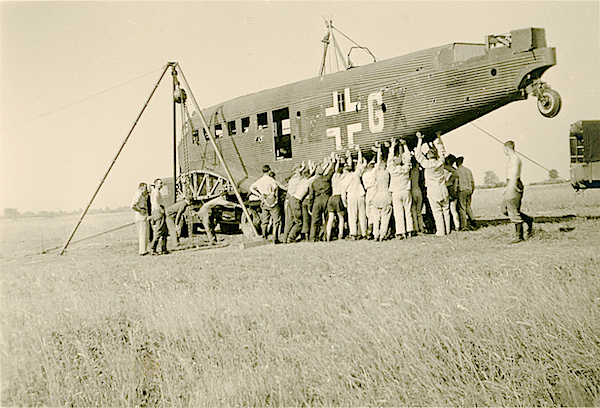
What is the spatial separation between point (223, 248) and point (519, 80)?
9.25 meters

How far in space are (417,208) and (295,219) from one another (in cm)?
364

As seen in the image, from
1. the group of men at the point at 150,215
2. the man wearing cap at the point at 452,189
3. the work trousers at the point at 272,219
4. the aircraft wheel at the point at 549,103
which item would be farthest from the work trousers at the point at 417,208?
the group of men at the point at 150,215

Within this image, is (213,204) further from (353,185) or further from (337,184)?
(353,185)

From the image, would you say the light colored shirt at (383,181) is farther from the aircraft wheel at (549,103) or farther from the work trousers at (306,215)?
the aircraft wheel at (549,103)

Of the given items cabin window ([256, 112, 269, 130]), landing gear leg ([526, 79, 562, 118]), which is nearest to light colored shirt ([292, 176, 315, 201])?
cabin window ([256, 112, 269, 130])

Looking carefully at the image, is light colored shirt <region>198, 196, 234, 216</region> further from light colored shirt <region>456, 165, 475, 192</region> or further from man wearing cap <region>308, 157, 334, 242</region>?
light colored shirt <region>456, 165, 475, 192</region>

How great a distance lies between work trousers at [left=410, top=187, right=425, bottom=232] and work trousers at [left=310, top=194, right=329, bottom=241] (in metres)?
2.56

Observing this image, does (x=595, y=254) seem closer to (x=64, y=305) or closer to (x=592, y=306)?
(x=592, y=306)

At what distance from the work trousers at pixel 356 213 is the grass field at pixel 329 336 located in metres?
4.06

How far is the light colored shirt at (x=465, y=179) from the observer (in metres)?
12.9

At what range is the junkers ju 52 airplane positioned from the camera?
10539 millimetres

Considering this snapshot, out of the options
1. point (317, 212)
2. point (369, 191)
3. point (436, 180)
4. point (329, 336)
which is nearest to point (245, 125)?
point (317, 212)

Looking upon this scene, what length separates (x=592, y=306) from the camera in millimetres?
5289

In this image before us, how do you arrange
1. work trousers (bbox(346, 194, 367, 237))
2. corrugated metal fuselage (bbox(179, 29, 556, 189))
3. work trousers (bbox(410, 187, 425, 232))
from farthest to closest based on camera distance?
work trousers (bbox(346, 194, 367, 237)) < work trousers (bbox(410, 187, 425, 232)) < corrugated metal fuselage (bbox(179, 29, 556, 189))
